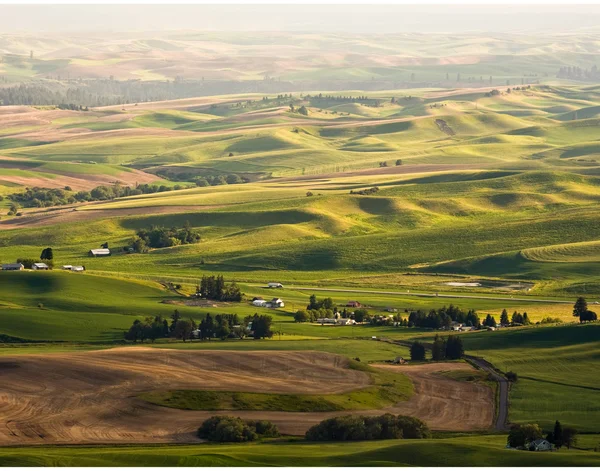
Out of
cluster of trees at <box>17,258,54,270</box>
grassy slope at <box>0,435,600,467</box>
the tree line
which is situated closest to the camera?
grassy slope at <box>0,435,600,467</box>

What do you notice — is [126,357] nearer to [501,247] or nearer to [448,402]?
[448,402]

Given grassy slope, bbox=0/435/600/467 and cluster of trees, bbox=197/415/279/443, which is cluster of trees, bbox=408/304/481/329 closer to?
cluster of trees, bbox=197/415/279/443

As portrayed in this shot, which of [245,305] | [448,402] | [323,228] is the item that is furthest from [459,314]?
[323,228]

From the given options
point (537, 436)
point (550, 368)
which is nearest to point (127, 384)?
point (537, 436)

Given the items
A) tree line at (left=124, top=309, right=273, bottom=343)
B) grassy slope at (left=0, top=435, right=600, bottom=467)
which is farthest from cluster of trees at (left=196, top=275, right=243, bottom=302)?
grassy slope at (left=0, top=435, right=600, bottom=467)

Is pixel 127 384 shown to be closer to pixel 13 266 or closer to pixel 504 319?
pixel 504 319


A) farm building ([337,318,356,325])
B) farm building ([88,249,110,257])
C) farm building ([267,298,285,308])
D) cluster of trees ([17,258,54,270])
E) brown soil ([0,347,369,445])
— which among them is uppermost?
cluster of trees ([17,258,54,270])

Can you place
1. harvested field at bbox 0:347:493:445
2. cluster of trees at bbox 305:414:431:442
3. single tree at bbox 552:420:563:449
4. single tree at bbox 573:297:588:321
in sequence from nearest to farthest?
single tree at bbox 552:420:563:449
harvested field at bbox 0:347:493:445
cluster of trees at bbox 305:414:431:442
single tree at bbox 573:297:588:321
